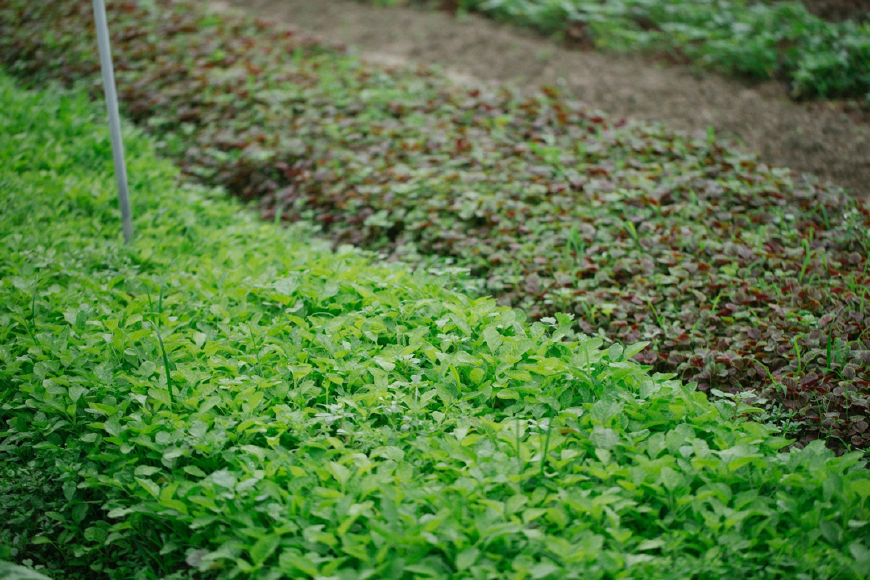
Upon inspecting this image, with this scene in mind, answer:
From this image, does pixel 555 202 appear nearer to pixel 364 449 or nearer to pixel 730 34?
pixel 364 449

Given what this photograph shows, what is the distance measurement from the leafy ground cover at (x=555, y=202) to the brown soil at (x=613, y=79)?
513 mm

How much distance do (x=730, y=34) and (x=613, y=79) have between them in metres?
1.29

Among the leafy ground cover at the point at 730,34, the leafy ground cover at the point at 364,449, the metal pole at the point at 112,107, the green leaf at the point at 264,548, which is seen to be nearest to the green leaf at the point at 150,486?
the leafy ground cover at the point at 364,449

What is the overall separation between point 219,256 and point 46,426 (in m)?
1.26

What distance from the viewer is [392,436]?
81.6 inches


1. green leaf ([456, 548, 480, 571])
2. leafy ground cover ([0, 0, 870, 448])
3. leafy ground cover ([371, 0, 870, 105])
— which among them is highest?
leafy ground cover ([371, 0, 870, 105])

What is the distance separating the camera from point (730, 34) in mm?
5715

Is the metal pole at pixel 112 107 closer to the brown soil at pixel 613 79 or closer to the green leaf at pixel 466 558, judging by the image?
the green leaf at pixel 466 558

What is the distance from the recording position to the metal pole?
2930mm

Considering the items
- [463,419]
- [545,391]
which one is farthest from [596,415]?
[463,419]

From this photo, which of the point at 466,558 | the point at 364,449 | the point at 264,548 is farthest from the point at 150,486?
the point at 466,558

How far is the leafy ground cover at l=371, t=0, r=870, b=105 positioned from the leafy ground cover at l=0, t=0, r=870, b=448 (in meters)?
1.73

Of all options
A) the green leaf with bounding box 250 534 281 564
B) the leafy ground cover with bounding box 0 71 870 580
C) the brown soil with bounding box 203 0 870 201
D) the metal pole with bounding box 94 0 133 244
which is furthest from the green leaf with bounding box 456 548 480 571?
the brown soil with bounding box 203 0 870 201

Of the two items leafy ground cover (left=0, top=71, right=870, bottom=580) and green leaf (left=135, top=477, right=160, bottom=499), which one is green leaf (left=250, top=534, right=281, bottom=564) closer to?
leafy ground cover (left=0, top=71, right=870, bottom=580)
